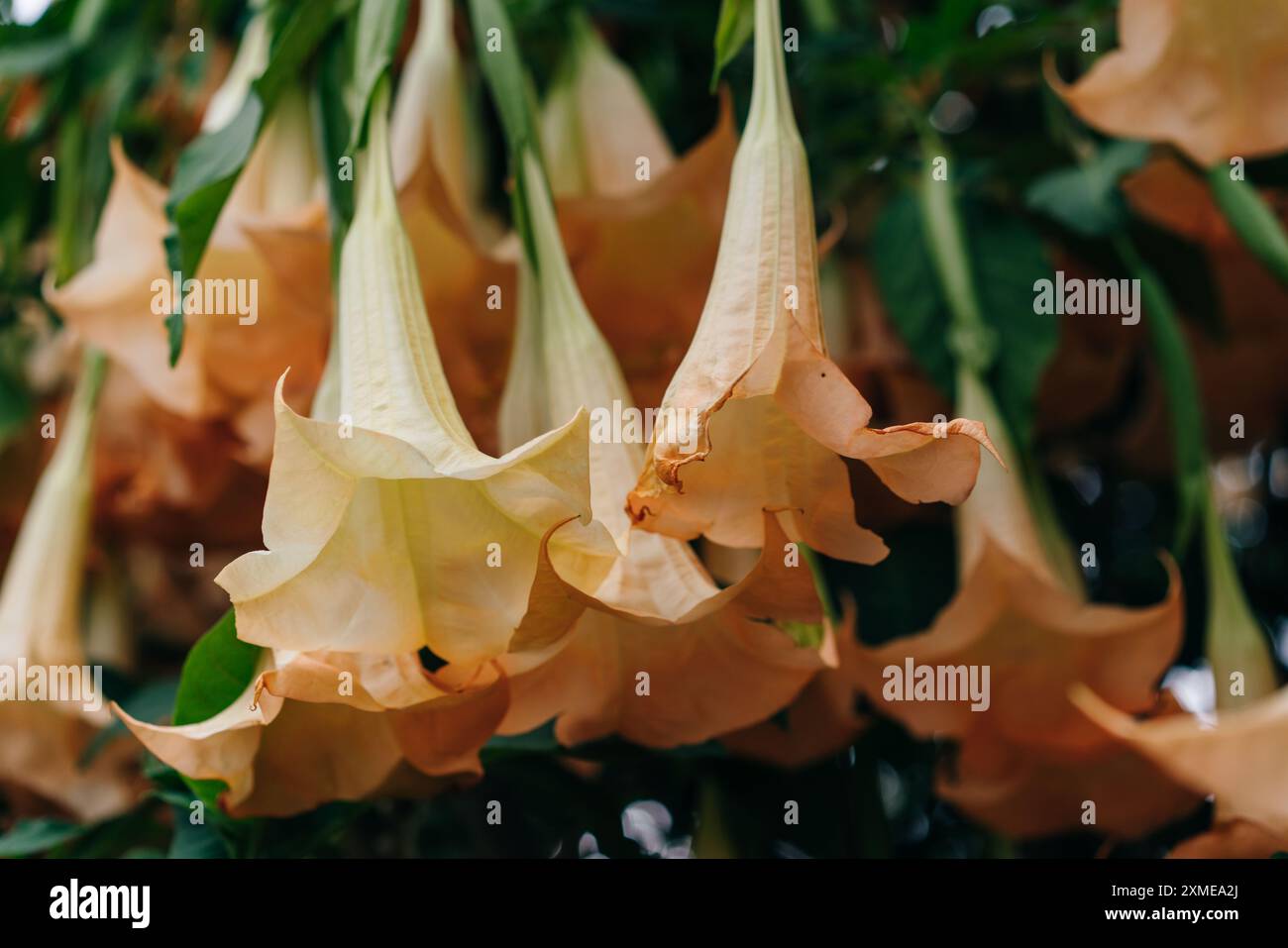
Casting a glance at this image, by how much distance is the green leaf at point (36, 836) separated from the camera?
2.50 feet

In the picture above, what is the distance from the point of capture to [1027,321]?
90cm

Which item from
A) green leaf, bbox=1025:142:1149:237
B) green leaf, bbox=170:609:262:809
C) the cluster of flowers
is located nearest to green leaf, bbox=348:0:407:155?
the cluster of flowers

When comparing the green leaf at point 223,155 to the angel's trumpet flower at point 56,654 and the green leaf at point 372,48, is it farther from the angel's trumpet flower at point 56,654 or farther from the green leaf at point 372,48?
the angel's trumpet flower at point 56,654

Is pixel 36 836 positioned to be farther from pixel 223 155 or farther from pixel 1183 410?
pixel 1183 410

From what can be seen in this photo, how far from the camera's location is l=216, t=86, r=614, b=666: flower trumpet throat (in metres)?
0.53

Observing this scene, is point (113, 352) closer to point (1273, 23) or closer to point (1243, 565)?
point (1273, 23)

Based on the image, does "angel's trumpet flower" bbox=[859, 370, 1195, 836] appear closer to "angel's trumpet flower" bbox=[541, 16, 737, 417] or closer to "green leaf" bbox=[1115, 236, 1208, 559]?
"green leaf" bbox=[1115, 236, 1208, 559]

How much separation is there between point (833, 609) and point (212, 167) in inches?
20.6

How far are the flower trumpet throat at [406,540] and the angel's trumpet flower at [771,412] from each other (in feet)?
0.15

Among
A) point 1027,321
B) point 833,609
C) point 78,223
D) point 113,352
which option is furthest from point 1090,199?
point 78,223

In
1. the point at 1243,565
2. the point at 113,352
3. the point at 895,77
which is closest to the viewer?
the point at 113,352

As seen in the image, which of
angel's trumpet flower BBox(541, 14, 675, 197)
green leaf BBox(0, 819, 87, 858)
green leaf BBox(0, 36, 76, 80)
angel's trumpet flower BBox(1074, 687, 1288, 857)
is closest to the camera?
angel's trumpet flower BBox(1074, 687, 1288, 857)

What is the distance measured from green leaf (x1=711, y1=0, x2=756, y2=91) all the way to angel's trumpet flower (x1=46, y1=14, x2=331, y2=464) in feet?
0.84
